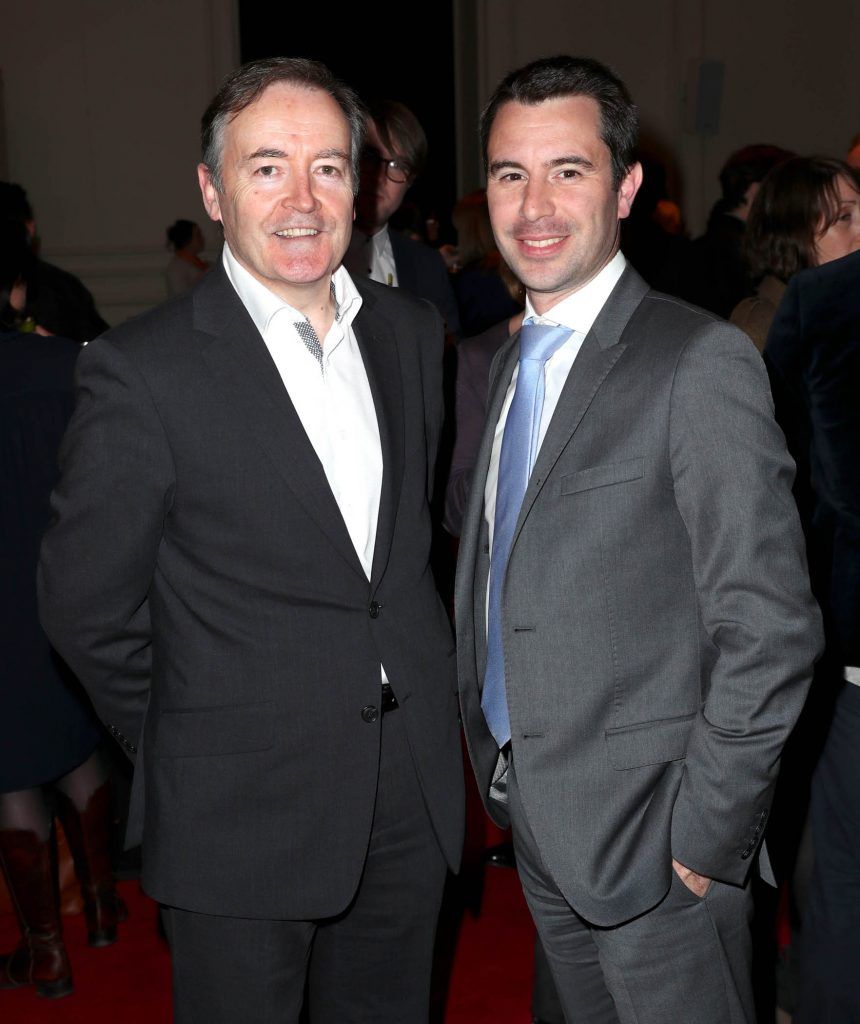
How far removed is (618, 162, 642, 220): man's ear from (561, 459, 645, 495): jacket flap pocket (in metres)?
0.44

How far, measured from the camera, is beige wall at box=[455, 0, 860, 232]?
796 cm

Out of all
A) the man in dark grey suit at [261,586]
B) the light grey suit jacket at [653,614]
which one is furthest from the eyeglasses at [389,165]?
the light grey suit jacket at [653,614]

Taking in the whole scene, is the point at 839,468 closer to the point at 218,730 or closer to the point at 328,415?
the point at 328,415

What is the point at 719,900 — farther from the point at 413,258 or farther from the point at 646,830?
the point at 413,258

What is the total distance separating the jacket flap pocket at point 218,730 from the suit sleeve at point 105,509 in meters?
0.18

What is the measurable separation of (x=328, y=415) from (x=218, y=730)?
49cm

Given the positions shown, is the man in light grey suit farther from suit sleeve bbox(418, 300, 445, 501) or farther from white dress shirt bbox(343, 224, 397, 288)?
white dress shirt bbox(343, 224, 397, 288)

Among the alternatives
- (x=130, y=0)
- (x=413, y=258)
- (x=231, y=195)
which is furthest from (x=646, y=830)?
(x=130, y=0)

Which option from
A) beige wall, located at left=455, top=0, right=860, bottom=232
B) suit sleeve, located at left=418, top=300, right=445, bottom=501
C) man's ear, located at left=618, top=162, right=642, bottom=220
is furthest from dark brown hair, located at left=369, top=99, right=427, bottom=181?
beige wall, located at left=455, top=0, right=860, bottom=232

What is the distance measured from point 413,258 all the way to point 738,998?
8.43ft

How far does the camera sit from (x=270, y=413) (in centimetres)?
173

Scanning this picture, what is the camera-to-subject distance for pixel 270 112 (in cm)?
178

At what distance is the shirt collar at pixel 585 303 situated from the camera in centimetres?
175

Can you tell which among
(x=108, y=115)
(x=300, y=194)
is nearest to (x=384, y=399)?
(x=300, y=194)
